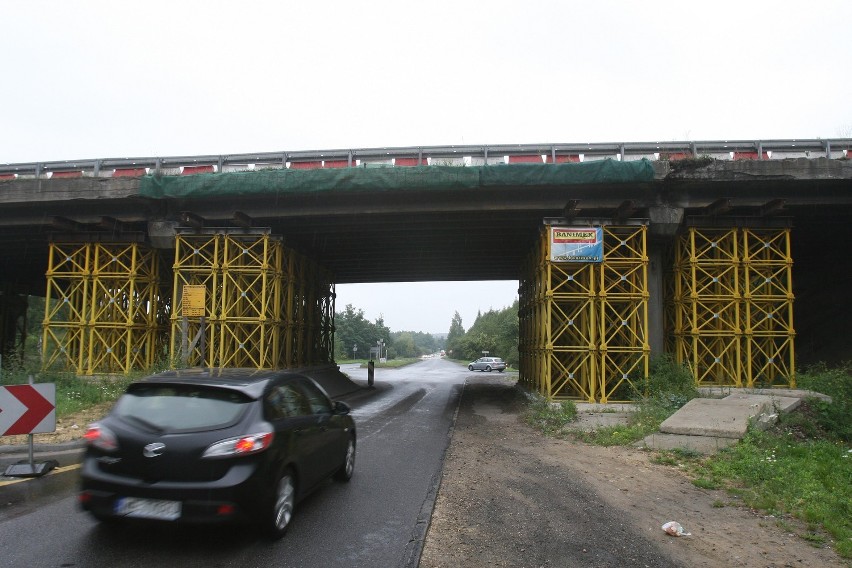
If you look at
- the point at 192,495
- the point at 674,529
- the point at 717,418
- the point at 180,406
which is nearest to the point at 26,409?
the point at 180,406

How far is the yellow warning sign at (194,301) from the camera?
15578mm

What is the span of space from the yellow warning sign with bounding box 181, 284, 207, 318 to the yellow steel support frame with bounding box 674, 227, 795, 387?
14014 millimetres

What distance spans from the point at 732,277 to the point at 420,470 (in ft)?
41.0

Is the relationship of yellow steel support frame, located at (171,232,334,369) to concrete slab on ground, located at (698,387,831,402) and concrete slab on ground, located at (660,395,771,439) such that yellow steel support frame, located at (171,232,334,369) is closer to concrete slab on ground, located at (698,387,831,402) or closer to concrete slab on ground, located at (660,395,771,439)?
concrete slab on ground, located at (660,395,771,439)

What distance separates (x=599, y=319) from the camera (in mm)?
15586

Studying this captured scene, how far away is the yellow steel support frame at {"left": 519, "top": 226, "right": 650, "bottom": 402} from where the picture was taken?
47.1 ft

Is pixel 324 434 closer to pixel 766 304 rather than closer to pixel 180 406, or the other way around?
pixel 180 406

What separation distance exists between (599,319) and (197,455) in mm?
13394

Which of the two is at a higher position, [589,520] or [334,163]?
[334,163]

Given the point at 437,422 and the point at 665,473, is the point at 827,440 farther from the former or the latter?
the point at 437,422

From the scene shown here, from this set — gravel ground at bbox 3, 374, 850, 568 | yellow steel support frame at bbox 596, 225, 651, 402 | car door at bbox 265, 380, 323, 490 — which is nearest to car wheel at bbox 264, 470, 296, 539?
car door at bbox 265, 380, 323, 490

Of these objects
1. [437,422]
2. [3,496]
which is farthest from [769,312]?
[3,496]

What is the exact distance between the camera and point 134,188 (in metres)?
16.3

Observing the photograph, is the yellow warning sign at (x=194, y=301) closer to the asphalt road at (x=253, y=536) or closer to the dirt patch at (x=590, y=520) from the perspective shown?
the asphalt road at (x=253, y=536)
